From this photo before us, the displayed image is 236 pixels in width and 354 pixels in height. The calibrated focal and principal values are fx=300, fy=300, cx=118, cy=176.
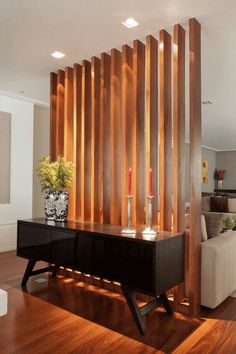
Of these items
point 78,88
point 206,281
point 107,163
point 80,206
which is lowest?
point 206,281

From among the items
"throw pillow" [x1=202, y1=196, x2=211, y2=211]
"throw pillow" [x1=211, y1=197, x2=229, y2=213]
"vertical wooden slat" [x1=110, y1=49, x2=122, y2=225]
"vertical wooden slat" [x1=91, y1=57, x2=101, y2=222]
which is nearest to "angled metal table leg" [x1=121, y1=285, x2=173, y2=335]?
"vertical wooden slat" [x1=110, y1=49, x2=122, y2=225]

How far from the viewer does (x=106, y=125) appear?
3488 millimetres

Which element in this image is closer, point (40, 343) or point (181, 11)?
point (40, 343)

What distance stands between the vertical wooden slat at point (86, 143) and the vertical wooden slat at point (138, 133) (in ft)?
2.39

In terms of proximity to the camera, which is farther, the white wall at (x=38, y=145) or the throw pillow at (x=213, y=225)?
the white wall at (x=38, y=145)

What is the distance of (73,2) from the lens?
246 centimetres

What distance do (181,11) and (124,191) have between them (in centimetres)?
178

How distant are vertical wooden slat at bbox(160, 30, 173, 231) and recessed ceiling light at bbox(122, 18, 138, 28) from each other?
1.02 ft

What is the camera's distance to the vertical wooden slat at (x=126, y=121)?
3.23 m

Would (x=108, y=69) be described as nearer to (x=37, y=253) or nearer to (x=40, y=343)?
(x=37, y=253)

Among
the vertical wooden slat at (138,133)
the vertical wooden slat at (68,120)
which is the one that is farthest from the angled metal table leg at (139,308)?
the vertical wooden slat at (68,120)

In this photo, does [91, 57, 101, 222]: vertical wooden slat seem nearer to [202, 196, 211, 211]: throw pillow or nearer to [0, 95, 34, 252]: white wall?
[0, 95, 34, 252]: white wall

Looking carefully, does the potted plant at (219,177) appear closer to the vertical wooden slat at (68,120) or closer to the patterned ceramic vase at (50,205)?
the vertical wooden slat at (68,120)

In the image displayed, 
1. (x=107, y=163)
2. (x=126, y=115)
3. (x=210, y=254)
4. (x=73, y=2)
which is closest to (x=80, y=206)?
(x=107, y=163)
